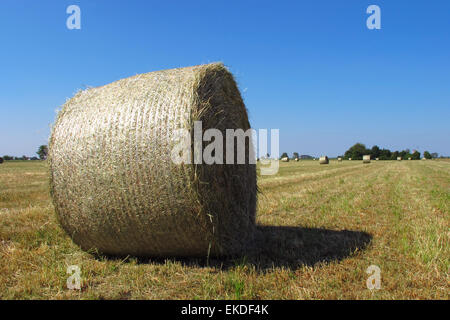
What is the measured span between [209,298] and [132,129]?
→ 2150 mm

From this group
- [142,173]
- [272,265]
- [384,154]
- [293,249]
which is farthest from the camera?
[384,154]

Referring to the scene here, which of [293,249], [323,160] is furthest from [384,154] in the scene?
[293,249]

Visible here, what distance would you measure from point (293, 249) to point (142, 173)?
242 cm

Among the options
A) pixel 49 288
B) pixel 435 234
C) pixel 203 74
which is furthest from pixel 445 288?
pixel 49 288

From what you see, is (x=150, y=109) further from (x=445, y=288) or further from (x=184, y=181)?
(x=445, y=288)

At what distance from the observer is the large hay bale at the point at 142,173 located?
3752mm

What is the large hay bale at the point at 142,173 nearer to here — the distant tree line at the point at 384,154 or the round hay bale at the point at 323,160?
the round hay bale at the point at 323,160

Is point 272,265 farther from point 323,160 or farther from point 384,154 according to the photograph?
point 384,154

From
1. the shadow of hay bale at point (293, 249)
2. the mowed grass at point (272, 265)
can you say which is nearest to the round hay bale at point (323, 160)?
the mowed grass at point (272, 265)

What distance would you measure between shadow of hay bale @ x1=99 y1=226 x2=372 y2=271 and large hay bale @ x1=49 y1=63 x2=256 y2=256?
0.55 feet

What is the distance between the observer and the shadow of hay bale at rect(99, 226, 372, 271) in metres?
4.10

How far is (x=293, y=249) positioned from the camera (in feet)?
15.1

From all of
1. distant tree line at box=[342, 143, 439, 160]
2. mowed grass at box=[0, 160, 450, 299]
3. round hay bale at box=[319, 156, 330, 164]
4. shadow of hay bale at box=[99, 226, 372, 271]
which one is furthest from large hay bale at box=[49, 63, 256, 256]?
distant tree line at box=[342, 143, 439, 160]

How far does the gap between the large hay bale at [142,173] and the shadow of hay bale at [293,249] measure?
17 centimetres
